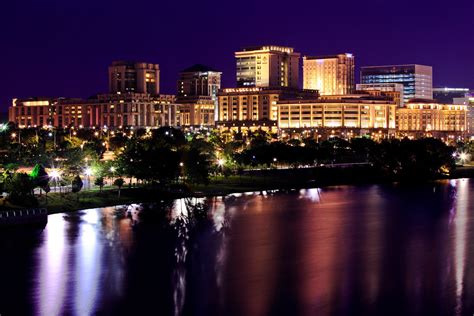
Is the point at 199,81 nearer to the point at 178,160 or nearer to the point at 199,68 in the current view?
the point at 199,68

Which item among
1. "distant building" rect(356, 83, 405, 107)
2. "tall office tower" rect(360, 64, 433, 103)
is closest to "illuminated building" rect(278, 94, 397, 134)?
"distant building" rect(356, 83, 405, 107)

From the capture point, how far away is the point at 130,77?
102 metres

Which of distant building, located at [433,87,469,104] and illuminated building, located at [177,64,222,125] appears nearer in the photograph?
illuminated building, located at [177,64,222,125]

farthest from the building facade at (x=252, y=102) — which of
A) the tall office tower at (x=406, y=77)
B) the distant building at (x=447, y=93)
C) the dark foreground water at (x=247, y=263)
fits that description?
the dark foreground water at (x=247, y=263)

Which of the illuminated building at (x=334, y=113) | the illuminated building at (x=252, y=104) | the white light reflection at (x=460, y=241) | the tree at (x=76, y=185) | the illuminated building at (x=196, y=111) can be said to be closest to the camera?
the white light reflection at (x=460, y=241)

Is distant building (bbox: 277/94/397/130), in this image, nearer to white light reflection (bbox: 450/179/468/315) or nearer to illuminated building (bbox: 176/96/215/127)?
illuminated building (bbox: 176/96/215/127)

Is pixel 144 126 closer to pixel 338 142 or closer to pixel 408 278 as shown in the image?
pixel 338 142

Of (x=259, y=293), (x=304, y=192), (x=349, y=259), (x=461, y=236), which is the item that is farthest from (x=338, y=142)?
(x=259, y=293)

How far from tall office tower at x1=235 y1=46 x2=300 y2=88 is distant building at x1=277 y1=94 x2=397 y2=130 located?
28.6 ft

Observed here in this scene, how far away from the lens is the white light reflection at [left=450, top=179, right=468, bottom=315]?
1886 centimetres

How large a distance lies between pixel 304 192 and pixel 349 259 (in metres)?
17.3

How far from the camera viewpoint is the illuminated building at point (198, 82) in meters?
112

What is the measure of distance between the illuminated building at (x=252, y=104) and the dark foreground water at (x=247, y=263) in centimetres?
6448

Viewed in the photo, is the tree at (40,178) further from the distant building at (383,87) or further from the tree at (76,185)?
the distant building at (383,87)
